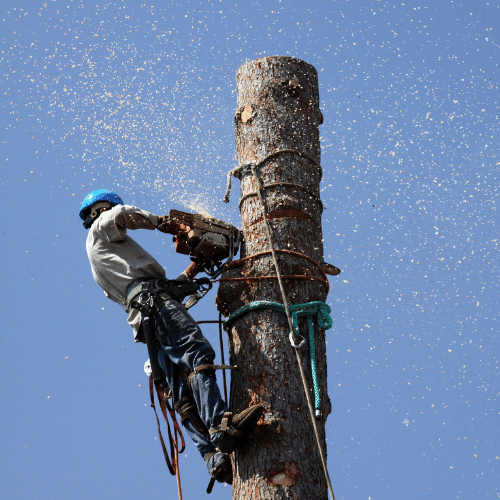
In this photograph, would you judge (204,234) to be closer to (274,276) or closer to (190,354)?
(274,276)

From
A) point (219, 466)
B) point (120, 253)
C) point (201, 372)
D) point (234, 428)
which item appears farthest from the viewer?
point (120, 253)

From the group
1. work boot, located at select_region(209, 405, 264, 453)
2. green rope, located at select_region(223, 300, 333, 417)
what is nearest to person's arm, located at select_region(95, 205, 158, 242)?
green rope, located at select_region(223, 300, 333, 417)

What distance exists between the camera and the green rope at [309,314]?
11.9 feet

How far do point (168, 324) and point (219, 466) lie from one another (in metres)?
0.80

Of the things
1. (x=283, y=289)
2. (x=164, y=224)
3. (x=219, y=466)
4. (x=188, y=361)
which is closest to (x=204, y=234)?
(x=164, y=224)

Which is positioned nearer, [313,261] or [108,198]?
[313,261]

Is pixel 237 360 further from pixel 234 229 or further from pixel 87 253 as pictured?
pixel 87 253

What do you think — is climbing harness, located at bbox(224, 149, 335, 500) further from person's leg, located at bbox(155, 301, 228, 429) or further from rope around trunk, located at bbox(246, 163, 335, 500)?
person's leg, located at bbox(155, 301, 228, 429)

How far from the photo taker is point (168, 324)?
3.86m

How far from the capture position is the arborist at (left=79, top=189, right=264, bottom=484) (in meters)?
3.50

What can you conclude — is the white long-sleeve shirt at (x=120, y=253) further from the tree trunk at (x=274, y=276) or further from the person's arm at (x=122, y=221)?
the tree trunk at (x=274, y=276)

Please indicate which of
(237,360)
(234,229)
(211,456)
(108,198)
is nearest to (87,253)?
(108,198)

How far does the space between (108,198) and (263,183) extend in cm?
108

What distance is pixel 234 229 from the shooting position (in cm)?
405
